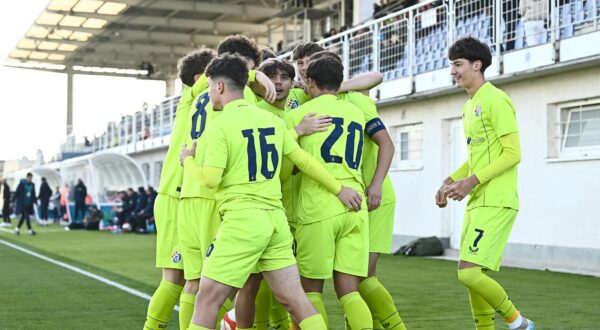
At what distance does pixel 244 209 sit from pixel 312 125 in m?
0.76

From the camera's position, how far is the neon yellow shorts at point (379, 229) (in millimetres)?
6012

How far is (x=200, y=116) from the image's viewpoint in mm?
5445

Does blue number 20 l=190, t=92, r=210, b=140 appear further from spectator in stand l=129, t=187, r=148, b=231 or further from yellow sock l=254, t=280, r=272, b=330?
spectator in stand l=129, t=187, r=148, b=231

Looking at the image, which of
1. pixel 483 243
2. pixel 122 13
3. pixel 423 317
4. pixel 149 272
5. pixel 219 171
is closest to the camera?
pixel 219 171

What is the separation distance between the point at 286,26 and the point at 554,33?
2622 cm

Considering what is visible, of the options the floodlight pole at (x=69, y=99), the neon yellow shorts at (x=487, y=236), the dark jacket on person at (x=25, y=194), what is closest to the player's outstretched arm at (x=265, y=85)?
the neon yellow shorts at (x=487, y=236)

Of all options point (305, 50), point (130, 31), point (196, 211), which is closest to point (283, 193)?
point (196, 211)

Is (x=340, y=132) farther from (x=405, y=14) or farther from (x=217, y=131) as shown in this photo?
(x=405, y=14)

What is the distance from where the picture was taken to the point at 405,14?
58.9 feet

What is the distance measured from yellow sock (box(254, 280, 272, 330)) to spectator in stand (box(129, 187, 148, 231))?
21.4 m

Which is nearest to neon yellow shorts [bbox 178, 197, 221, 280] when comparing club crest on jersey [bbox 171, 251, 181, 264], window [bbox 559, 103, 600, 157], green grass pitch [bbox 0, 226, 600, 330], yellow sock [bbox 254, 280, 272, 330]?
club crest on jersey [bbox 171, 251, 181, 264]

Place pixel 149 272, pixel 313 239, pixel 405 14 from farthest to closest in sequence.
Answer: pixel 405 14, pixel 149 272, pixel 313 239

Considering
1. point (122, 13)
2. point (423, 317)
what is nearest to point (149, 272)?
point (423, 317)

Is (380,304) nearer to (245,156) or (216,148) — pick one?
(245,156)
